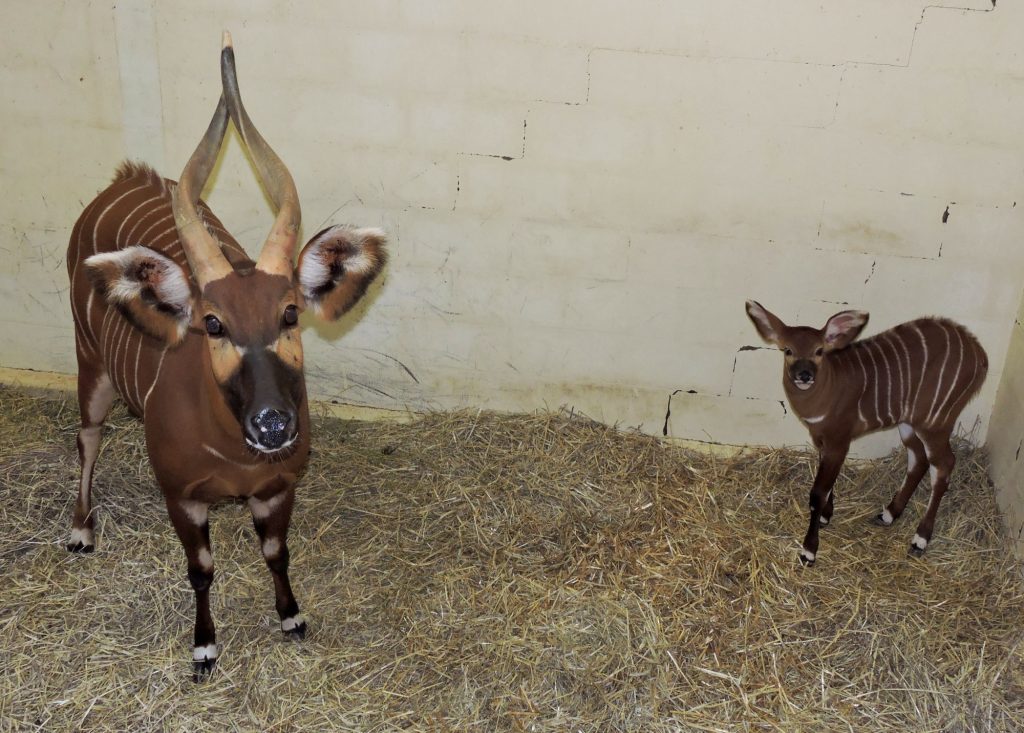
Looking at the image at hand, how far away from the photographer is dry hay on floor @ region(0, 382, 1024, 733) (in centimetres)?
366

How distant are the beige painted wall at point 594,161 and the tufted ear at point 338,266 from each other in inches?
60.7

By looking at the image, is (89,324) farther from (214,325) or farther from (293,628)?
(293,628)

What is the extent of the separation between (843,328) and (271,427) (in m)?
2.67

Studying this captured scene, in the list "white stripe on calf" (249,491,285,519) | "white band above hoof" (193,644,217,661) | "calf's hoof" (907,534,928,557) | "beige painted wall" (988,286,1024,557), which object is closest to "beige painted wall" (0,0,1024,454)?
"beige painted wall" (988,286,1024,557)

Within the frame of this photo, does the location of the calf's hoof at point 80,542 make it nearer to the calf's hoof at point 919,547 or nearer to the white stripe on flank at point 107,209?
the white stripe on flank at point 107,209

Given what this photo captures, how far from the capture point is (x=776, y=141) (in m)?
4.61

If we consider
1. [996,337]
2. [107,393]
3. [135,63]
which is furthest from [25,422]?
[996,337]

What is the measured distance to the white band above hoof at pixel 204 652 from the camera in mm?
3756

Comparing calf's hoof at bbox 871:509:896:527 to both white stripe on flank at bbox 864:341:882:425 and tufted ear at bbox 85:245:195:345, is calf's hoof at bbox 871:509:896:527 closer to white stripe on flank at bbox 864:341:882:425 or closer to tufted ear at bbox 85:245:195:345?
white stripe on flank at bbox 864:341:882:425

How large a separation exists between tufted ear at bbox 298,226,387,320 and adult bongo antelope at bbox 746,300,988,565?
1.89 m

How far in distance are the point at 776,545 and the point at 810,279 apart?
1.33m

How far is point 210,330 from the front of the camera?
122 inches

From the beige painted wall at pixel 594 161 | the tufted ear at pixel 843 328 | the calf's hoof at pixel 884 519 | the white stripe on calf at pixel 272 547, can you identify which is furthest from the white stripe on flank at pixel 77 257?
the calf's hoof at pixel 884 519

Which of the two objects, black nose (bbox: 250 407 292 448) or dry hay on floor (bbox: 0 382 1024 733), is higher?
black nose (bbox: 250 407 292 448)
